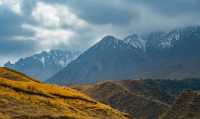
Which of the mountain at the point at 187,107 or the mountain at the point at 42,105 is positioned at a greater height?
the mountain at the point at 42,105

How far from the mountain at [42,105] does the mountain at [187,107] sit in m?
40.6

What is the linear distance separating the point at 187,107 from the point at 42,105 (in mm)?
70873

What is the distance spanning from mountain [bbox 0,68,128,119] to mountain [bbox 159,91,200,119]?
40636mm

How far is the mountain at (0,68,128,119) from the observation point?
93.9 meters

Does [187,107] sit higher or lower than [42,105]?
lower

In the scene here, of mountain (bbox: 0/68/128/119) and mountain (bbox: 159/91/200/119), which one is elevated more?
mountain (bbox: 0/68/128/119)

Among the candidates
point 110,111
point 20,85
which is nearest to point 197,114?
point 110,111

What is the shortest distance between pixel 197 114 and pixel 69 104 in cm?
5369

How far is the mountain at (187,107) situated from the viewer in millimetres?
156200

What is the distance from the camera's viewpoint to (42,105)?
103500 millimetres

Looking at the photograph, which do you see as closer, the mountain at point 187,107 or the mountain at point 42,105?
the mountain at point 42,105

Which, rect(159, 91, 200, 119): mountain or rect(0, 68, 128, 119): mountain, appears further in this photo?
rect(159, 91, 200, 119): mountain

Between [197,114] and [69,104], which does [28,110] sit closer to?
[69,104]

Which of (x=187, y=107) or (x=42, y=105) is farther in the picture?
(x=187, y=107)
